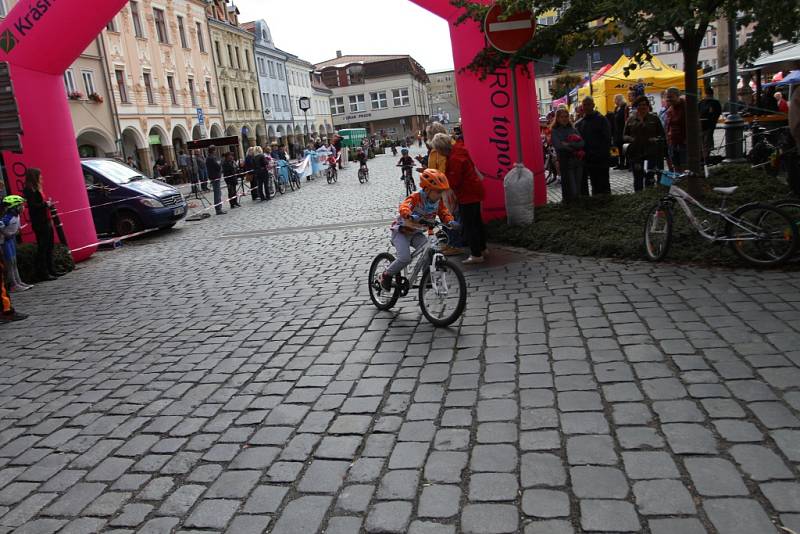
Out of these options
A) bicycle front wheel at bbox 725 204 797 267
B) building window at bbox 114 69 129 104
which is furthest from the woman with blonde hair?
building window at bbox 114 69 129 104

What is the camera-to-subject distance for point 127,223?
1543 cm

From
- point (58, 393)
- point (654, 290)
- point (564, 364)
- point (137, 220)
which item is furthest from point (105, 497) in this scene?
point (137, 220)

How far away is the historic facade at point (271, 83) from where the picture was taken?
6141 centimetres

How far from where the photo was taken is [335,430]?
13.4 feet

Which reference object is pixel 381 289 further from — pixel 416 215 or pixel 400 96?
pixel 400 96

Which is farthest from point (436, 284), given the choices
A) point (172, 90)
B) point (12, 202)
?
point (172, 90)

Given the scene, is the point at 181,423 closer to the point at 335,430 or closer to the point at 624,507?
the point at 335,430

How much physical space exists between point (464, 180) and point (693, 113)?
3.40 meters

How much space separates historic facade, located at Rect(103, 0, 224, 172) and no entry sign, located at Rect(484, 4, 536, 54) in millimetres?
27063

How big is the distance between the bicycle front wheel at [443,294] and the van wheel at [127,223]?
440 inches

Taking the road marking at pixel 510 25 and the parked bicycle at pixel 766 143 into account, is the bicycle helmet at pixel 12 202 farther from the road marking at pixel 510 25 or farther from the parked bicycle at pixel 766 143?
the parked bicycle at pixel 766 143

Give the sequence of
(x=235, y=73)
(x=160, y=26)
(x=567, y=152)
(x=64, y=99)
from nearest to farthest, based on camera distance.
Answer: (x=567, y=152)
(x=64, y=99)
(x=160, y=26)
(x=235, y=73)

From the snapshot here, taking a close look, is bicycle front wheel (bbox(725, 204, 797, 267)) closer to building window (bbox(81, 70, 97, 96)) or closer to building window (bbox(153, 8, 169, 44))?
building window (bbox(81, 70, 97, 96))

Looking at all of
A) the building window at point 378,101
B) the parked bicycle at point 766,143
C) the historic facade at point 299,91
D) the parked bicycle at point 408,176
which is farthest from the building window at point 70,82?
the building window at point 378,101
